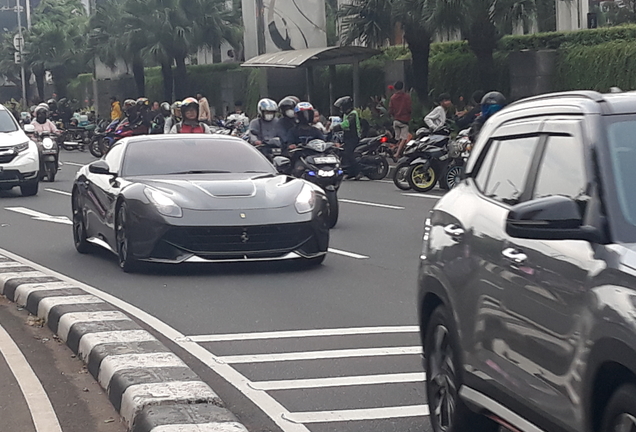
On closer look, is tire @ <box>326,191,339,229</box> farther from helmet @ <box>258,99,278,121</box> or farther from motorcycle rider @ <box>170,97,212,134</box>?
motorcycle rider @ <box>170,97,212,134</box>

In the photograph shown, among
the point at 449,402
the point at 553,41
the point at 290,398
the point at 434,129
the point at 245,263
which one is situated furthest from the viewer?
the point at 553,41

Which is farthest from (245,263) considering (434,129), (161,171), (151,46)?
(151,46)

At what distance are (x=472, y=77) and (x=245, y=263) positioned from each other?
2434 cm

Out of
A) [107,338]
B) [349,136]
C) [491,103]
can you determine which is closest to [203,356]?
[107,338]

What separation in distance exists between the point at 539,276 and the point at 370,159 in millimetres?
20529

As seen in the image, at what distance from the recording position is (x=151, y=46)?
175 feet

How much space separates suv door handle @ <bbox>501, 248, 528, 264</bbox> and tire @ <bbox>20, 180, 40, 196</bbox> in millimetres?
18930

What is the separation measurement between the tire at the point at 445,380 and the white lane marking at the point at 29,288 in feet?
15.8

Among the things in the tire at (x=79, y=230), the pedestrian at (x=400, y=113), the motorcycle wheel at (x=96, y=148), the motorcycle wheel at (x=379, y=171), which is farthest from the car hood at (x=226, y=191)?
the motorcycle wheel at (x=96, y=148)

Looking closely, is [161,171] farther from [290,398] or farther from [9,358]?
[290,398]

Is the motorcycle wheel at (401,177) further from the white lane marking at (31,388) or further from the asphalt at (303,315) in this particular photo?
the white lane marking at (31,388)

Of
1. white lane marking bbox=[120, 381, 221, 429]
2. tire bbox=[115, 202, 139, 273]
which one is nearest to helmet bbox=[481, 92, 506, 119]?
tire bbox=[115, 202, 139, 273]

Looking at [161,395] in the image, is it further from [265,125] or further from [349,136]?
[349,136]

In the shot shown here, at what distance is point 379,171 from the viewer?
25.2 meters
